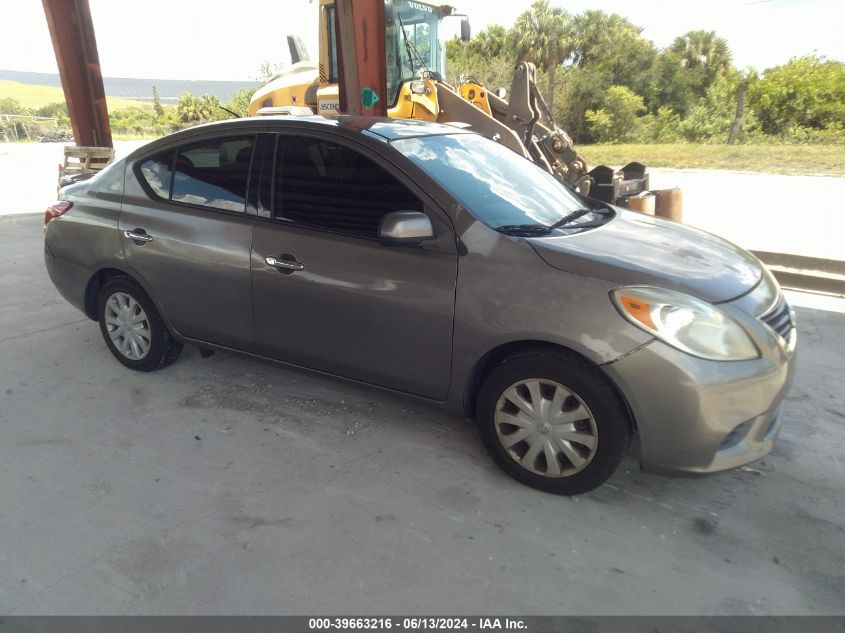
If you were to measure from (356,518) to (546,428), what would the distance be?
952 mm

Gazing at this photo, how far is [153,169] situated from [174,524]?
2.31m

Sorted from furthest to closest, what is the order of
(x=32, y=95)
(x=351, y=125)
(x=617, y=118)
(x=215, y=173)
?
(x=32, y=95)
(x=617, y=118)
(x=215, y=173)
(x=351, y=125)

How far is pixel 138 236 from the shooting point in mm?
3896

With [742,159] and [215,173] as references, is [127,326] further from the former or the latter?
[742,159]

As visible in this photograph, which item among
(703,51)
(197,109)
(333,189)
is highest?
(703,51)

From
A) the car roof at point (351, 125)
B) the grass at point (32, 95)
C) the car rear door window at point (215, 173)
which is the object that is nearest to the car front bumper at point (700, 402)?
the car roof at point (351, 125)

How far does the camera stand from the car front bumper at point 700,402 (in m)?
2.53

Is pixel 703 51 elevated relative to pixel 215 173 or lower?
elevated

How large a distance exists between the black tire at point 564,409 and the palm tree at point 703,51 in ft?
139

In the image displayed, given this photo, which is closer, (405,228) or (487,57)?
(405,228)

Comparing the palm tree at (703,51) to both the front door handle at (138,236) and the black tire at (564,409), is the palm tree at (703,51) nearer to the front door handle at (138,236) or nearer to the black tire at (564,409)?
the front door handle at (138,236)

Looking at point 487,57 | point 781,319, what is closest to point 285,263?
point 781,319

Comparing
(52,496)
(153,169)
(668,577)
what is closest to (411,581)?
(668,577)

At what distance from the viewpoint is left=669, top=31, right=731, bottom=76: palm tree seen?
1545 inches
